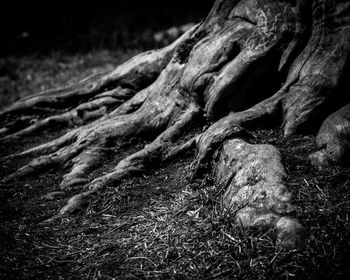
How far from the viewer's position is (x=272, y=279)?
1.80m

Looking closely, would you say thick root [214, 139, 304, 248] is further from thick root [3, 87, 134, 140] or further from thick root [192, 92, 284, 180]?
thick root [3, 87, 134, 140]

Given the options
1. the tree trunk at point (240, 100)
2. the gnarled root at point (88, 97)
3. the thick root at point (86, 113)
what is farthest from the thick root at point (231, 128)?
the thick root at point (86, 113)

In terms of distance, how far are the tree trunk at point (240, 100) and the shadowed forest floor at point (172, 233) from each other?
14 centimetres

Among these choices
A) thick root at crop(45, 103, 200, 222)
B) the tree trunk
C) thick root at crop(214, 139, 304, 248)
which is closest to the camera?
thick root at crop(214, 139, 304, 248)

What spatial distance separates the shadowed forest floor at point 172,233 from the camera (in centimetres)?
190

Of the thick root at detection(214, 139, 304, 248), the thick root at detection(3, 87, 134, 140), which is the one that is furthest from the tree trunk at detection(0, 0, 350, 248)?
the thick root at detection(3, 87, 134, 140)

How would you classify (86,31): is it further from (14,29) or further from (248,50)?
(248,50)

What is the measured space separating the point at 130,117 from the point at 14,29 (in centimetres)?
1197

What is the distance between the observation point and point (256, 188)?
2357 millimetres

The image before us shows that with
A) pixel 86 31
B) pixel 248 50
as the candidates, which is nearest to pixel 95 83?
pixel 248 50

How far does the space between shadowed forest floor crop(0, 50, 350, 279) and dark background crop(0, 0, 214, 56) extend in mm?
7322

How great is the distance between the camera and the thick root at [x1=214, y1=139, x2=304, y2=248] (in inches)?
80.0

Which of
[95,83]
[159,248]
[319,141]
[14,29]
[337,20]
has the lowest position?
[159,248]

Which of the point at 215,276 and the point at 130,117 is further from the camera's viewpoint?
the point at 130,117
